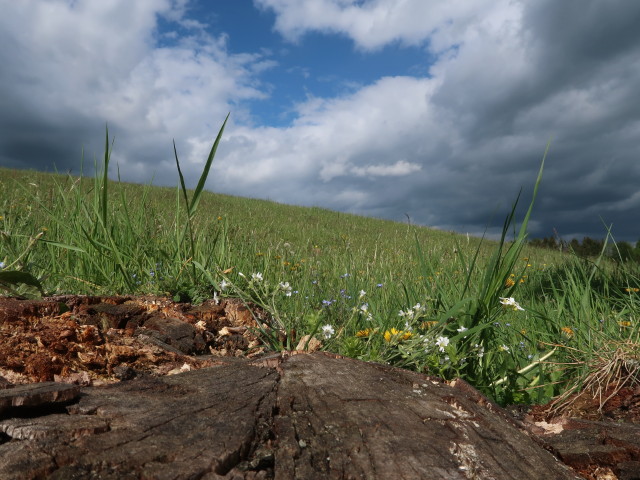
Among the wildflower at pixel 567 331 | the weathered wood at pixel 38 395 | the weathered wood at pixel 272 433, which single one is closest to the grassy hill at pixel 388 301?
the wildflower at pixel 567 331

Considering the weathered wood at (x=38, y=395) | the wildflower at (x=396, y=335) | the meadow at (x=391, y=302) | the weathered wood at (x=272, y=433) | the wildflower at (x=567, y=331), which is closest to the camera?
the weathered wood at (x=272, y=433)

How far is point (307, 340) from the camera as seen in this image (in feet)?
8.19

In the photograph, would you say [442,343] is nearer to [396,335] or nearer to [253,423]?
[396,335]

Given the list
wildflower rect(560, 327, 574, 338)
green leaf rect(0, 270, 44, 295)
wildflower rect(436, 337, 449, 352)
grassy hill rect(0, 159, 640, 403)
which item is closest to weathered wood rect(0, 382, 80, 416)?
green leaf rect(0, 270, 44, 295)

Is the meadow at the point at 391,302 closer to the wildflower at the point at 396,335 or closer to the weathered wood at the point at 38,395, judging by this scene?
the wildflower at the point at 396,335

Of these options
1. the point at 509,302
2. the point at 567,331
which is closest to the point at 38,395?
the point at 509,302

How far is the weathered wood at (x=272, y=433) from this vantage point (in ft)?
3.91

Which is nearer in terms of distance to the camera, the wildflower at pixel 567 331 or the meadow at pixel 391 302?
the meadow at pixel 391 302

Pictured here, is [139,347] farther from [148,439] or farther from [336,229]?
[336,229]

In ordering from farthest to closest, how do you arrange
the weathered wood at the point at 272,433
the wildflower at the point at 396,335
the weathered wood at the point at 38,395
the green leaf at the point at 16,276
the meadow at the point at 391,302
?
the meadow at the point at 391,302 < the wildflower at the point at 396,335 < the green leaf at the point at 16,276 < the weathered wood at the point at 38,395 < the weathered wood at the point at 272,433

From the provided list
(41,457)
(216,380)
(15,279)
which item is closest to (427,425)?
(216,380)

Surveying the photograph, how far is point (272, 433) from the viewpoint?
138 centimetres

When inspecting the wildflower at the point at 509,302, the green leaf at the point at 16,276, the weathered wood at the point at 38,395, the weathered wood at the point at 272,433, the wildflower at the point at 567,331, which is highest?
the wildflower at the point at 509,302

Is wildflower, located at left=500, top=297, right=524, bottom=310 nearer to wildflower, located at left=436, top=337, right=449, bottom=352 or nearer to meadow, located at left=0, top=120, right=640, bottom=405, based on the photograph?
meadow, located at left=0, top=120, right=640, bottom=405
